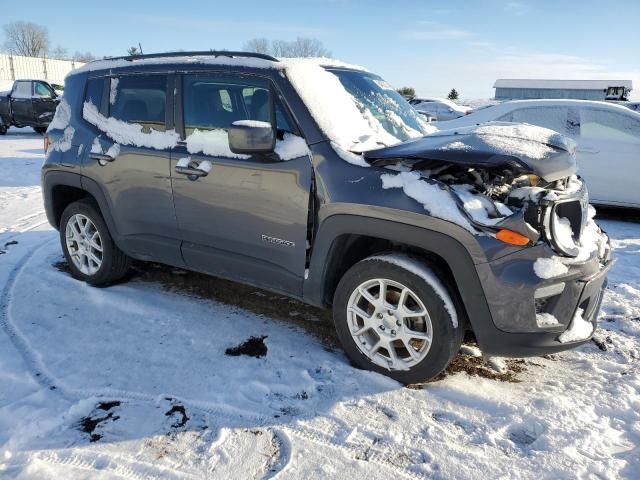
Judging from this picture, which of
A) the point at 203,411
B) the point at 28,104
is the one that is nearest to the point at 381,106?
the point at 203,411

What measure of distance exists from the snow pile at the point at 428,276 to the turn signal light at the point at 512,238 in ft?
1.35

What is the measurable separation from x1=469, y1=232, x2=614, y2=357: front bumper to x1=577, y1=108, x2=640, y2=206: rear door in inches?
182

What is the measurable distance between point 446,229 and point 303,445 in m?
1.29

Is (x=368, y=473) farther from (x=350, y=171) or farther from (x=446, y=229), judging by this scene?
(x=350, y=171)

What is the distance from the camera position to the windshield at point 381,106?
3.46m

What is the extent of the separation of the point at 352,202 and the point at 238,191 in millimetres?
830

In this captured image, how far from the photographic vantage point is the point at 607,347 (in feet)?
11.2

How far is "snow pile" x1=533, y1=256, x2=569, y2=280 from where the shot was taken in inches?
97.3

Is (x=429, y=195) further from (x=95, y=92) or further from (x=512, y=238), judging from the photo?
(x=95, y=92)

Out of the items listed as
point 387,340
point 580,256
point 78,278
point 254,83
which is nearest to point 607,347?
point 580,256

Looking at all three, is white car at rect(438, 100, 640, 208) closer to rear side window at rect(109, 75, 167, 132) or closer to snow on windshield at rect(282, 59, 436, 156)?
snow on windshield at rect(282, 59, 436, 156)

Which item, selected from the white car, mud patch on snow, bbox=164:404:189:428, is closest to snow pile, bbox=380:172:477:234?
mud patch on snow, bbox=164:404:189:428

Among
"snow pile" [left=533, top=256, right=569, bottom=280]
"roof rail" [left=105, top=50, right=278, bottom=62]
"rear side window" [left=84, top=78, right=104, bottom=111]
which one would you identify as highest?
"roof rail" [left=105, top=50, right=278, bottom=62]

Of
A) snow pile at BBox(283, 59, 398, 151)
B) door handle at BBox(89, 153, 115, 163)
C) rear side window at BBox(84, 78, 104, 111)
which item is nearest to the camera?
snow pile at BBox(283, 59, 398, 151)
